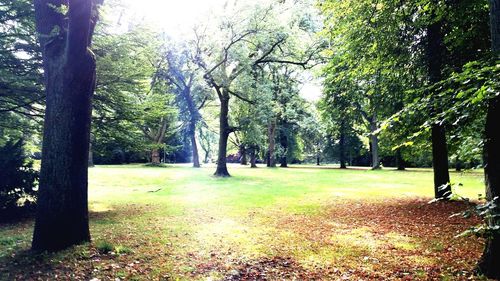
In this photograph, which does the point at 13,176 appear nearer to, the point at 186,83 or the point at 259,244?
the point at 259,244

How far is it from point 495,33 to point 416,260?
12.0ft

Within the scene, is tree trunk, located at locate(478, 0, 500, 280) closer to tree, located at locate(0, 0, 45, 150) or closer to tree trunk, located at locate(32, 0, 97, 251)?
tree trunk, located at locate(32, 0, 97, 251)

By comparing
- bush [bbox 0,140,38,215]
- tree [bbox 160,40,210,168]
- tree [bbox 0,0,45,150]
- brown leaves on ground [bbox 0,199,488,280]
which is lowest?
brown leaves on ground [bbox 0,199,488,280]

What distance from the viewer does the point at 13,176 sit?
8.88m

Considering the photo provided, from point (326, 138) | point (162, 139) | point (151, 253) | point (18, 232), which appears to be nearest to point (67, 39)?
point (151, 253)

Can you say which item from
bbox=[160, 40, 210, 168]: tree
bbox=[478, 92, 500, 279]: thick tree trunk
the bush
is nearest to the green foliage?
the bush

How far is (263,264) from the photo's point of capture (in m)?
5.77

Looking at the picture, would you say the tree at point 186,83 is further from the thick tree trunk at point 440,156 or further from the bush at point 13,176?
the thick tree trunk at point 440,156

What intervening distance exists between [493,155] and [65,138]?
268 inches

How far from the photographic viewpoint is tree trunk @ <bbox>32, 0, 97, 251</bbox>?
610 cm

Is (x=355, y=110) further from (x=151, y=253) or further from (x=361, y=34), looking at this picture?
(x=151, y=253)

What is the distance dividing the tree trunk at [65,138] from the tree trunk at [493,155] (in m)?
6.22

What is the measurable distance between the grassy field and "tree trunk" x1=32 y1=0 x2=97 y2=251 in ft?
1.49

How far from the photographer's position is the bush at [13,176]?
881 cm
